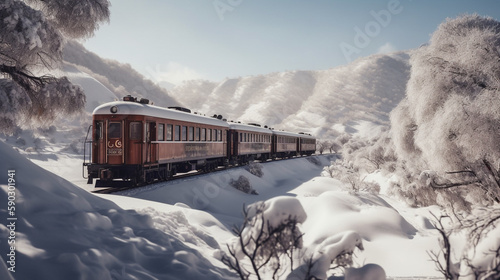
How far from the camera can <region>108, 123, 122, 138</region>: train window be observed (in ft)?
40.0

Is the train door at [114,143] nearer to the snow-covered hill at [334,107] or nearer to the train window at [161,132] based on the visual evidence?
the train window at [161,132]

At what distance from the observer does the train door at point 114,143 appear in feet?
39.8

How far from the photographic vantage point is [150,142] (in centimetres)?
1252

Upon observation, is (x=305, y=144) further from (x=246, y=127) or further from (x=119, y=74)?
(x=119, y=74)

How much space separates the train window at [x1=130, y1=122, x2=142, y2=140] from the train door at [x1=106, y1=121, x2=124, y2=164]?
370 mm

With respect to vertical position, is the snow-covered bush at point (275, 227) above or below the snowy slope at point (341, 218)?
above

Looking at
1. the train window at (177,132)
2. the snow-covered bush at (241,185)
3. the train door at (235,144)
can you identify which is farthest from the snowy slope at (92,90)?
the train window at (177,132)

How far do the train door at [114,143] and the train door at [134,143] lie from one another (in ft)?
0.95

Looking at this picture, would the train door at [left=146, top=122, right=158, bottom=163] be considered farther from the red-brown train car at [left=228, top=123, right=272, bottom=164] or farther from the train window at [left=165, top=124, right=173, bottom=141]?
the red-brown train car at [left=228, top=123, right=272, bottom=164]

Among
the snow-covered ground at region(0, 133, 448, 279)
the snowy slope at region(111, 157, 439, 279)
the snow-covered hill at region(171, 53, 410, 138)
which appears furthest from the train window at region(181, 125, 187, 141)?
the snow-covered hill at region(171, 53, 410, 138)

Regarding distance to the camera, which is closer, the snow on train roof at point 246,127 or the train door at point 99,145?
the train door at point 99,145

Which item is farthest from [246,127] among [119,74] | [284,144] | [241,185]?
[119,74]

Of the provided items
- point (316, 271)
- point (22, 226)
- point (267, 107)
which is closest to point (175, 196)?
point (22, 226)

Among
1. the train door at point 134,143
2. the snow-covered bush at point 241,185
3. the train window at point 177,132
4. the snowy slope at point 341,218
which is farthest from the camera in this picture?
the snow-covered bush at point 241,185
